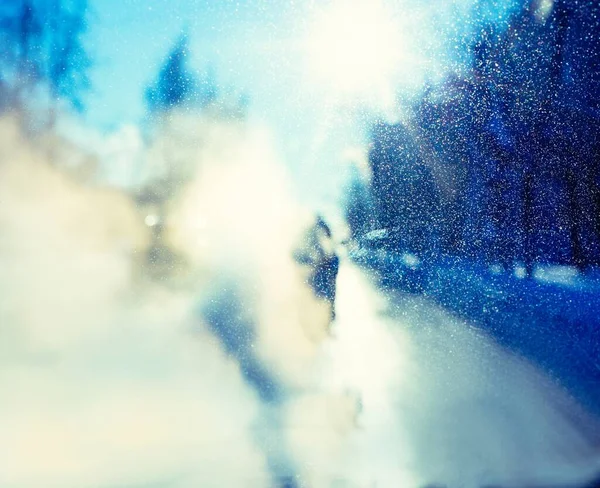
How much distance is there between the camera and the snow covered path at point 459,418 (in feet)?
7.53

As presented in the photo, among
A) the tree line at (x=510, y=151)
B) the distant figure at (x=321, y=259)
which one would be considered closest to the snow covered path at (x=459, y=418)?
the distant figure at (x=321, y=259)

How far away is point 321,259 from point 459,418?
6.08 feet

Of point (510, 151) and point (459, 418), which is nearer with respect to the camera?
point (459, 418)

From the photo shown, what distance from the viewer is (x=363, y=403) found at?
10.7ft

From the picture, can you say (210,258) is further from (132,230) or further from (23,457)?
(23,457)

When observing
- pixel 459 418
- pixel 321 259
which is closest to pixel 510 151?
pixel 321 259

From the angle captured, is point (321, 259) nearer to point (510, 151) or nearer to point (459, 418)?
point (459, 418)

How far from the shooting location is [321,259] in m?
4.01

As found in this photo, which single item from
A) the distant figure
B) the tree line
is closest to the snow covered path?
the distant figure

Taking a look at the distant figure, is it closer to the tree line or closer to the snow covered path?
the snow covered path

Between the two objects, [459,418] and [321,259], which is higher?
[321,259]

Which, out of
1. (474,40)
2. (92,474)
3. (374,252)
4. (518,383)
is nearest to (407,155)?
(374,252)

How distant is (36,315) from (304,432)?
436cm

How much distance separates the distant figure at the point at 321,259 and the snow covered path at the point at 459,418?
2.64 ft
